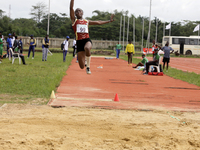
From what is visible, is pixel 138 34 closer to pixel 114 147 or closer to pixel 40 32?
pixel 40 32

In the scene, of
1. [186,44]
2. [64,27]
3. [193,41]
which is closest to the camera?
[193,41]

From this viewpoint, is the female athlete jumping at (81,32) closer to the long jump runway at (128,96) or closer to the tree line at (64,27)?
the long jump runway at (128,96)

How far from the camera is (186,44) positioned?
47.3 m

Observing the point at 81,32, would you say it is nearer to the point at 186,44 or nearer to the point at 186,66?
the point at 186,66

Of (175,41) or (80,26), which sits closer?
(80,26)

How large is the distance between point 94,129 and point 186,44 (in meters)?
44.3

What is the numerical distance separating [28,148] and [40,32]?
63.1 metres

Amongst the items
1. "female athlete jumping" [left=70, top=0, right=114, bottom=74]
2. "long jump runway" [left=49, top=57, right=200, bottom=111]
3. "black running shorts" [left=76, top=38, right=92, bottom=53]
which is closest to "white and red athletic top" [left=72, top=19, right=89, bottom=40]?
"female athlete jumping" [left=70, top=0, right=114, bottom=74]

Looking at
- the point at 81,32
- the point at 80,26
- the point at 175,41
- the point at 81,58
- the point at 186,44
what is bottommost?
the point at 81,58

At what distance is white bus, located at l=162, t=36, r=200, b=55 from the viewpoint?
4697 cm

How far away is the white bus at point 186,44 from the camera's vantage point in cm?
4697

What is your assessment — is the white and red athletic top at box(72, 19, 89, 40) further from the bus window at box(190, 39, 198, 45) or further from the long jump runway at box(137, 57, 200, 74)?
the bus window at box(190, 39, 198, 45)

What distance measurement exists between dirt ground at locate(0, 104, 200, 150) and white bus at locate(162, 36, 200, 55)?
40755 mm

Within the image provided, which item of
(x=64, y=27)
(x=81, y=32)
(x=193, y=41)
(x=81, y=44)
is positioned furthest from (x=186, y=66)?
(x=64, y=27)
